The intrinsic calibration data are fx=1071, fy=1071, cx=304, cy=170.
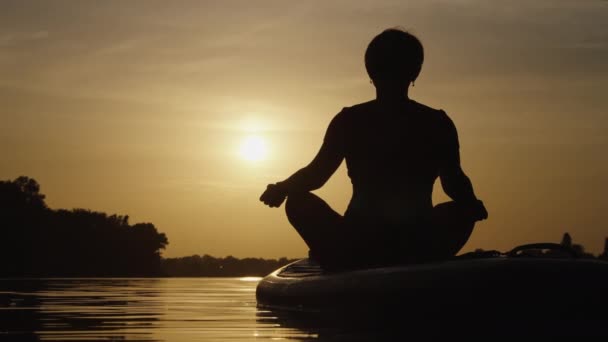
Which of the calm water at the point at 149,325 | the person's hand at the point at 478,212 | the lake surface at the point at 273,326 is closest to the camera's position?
the lake surface at the point at 273,326

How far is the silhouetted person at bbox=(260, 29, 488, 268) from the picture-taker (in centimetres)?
788

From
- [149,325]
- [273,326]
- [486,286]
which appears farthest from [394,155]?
[149,325]

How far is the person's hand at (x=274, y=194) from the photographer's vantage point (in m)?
8.31

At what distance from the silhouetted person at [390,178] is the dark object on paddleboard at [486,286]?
18.5 inches

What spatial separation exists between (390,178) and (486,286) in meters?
1.80

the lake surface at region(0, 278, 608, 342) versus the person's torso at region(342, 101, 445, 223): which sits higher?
the person's torso at region(342, 101, 445, 223)

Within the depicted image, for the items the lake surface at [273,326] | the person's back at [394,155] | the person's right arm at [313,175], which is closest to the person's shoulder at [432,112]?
the person's back at [394,155]

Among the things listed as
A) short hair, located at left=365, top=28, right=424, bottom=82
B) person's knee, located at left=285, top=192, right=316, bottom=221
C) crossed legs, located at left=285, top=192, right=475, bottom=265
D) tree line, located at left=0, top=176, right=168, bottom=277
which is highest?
tree line, located at left=0, top=176, right=168, bottom=277

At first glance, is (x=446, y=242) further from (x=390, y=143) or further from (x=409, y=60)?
(x=409, y=60)

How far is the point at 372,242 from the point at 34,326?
250cm

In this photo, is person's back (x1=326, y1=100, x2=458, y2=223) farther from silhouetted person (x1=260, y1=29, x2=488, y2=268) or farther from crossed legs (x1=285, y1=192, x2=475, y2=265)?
crossed legs (x1=285, y1=192, x2=475, y2=265)

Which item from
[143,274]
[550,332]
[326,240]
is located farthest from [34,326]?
[143,274]

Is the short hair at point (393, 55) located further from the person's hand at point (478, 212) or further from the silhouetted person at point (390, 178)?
the person's hand at point (478, 212)

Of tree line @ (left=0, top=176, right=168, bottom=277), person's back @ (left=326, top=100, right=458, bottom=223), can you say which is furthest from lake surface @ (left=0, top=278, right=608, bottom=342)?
tree line @ (left=0, top=176, right=168, bottom=277)
